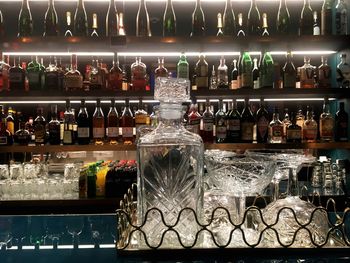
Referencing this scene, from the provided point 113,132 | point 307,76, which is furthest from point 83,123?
point 307,76

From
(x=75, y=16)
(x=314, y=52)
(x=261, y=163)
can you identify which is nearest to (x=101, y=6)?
(x=75, y=16)

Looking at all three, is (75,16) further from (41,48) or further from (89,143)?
(89,143)

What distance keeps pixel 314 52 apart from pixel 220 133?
90 cm

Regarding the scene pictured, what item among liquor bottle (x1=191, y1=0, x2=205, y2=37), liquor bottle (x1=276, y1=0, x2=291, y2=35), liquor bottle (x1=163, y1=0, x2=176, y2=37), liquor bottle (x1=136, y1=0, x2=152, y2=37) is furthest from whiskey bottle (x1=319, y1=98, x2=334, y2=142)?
liquor bottle (x1=136, y1=0, x2=152, y2=37)

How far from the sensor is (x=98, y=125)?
2.53 metres

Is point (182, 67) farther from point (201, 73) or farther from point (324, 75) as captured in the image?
point (324, 75)

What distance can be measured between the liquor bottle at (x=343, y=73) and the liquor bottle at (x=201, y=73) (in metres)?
0.89

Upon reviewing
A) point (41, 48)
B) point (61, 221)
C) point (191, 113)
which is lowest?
point (61, 221)

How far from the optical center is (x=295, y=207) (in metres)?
0.76

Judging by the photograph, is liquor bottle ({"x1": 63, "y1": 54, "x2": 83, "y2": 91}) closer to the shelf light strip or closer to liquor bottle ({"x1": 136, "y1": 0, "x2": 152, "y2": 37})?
the shelf light strip

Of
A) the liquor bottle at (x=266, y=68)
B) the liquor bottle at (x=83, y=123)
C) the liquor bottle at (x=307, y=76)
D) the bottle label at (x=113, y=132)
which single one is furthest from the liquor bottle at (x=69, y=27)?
the liquor bottle at (x=307, y=76)

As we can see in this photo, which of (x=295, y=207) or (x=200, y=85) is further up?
(x=200, y=85)

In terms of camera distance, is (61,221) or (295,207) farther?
(61,221)

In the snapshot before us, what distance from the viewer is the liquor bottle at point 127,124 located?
245 cm
